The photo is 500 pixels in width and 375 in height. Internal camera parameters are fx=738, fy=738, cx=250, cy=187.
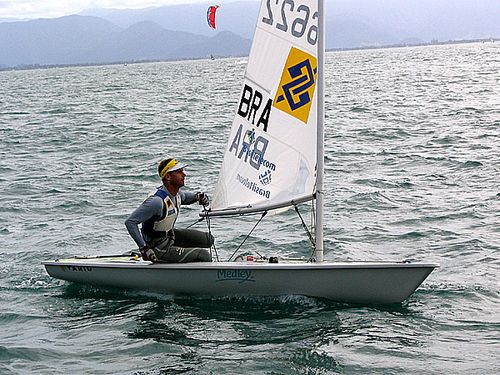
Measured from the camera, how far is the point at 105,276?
823 cm

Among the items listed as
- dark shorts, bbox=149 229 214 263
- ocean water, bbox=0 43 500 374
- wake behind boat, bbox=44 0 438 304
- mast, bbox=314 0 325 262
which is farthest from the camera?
dark shorts, bbox=149 229 214 263

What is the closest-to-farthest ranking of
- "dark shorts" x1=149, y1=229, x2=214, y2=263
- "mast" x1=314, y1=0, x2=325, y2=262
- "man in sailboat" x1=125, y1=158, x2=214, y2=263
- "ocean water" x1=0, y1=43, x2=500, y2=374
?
Answer: "ocean water" x1=0, y1=43, x2=500, y2=374
"mast" x1=314, y1=0, x2=325, y2=262
"man in sailboat" x1=125, y1=158, x2=214, y2=263
"dark shorts" x1=149, y1=229, x2=214, y2=263

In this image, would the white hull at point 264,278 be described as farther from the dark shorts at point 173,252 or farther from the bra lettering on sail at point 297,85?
the bra lettering on sail at point 297,85

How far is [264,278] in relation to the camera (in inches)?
300

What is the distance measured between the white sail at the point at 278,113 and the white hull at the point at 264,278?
0.72 m

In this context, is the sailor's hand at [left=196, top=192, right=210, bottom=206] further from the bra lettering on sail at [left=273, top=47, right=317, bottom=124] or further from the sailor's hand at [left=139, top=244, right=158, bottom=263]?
the bra lettering on sail at [left=273, top=47, right=317, bottom=124]

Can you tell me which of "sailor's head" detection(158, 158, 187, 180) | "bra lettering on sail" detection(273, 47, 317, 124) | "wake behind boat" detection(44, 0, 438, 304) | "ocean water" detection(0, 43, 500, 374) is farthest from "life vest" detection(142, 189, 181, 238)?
"bra lettering on sail" detection(273, 47, 317, 124)

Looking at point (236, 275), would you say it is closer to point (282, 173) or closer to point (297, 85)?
point (282, 173)

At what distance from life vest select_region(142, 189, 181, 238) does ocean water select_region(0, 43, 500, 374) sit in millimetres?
804

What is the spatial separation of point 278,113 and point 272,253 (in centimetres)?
304

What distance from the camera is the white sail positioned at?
285 inches

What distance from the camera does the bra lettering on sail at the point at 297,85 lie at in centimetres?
729

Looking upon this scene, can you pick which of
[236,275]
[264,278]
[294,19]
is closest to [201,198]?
[236,275]

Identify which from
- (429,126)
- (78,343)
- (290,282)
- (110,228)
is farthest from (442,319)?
(429,126)
